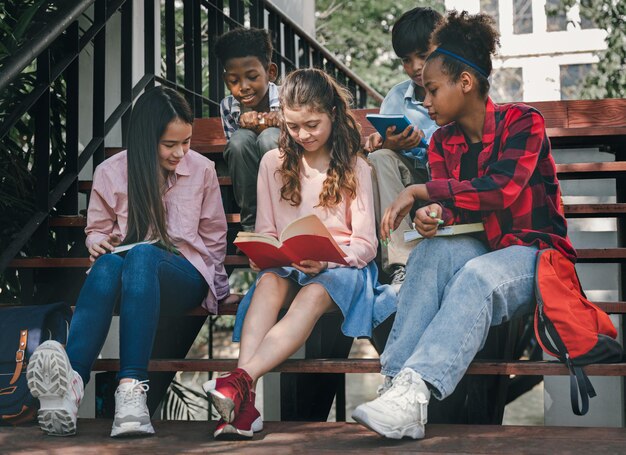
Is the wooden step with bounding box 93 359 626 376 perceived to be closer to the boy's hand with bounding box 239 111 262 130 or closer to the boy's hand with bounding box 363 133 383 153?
the boy's hand with bounding box 363 133 383 153

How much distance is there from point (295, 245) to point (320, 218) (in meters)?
0.31

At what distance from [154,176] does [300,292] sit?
1.98ft

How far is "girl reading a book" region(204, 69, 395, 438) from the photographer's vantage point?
2.61 meters

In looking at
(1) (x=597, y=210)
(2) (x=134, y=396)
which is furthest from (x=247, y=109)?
(2) (x=134, y=396)

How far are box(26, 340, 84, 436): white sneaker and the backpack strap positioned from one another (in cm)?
123

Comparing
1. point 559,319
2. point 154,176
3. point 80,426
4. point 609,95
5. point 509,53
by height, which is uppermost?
point 509,53

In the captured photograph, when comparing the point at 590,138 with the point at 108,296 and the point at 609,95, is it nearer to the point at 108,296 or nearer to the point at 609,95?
the point at 108,296

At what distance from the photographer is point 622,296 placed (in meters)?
3.55

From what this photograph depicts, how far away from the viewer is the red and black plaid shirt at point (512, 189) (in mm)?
2547

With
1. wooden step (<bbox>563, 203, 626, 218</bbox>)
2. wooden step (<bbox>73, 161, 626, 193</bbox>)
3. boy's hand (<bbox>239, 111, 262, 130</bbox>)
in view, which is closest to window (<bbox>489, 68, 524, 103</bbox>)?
wooden step (<bbox>73, 161, 626, 193</bbox>)

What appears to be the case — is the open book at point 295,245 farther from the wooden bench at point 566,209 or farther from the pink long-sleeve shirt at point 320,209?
the wooden bench at point 566,209

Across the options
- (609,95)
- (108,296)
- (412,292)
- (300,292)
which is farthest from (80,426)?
(609,95)

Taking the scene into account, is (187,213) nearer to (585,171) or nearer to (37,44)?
(37,44)

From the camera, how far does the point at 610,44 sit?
7.09m
